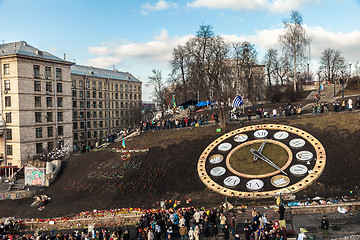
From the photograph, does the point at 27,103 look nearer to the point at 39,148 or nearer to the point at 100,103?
the point at 39,148

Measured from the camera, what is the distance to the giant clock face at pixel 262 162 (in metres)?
23.3

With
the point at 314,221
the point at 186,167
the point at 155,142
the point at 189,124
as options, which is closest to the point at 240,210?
the point at 314,221

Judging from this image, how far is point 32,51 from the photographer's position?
5225 cm

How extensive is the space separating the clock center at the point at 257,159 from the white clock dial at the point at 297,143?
27.0 inches

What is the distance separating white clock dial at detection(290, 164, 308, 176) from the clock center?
70 centimetres

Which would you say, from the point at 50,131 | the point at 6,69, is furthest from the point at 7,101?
the point at 50,131

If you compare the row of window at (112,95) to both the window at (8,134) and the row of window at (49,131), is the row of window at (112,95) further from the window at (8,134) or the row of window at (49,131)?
the window at (8,134)

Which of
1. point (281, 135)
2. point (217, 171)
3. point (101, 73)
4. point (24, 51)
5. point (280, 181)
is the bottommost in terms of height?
point (280, 181)

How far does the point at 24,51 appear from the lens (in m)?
50.0

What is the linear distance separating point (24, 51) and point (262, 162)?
45.8 metres

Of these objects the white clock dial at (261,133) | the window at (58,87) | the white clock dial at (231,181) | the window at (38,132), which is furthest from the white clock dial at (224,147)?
the window at (58,87)

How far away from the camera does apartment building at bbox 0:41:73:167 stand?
48.3 meters

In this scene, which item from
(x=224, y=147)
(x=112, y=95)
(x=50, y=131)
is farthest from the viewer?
(x=112, y=95)

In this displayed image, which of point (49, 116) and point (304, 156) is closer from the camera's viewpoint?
point (304, 156)
